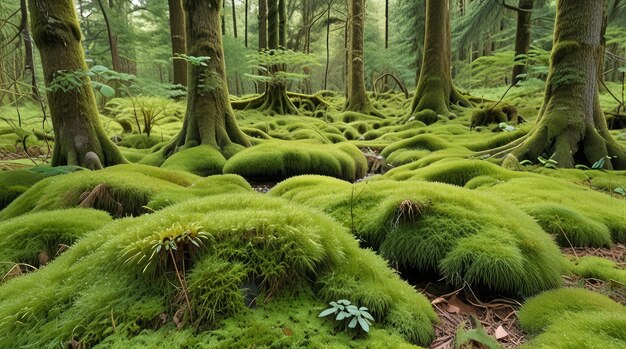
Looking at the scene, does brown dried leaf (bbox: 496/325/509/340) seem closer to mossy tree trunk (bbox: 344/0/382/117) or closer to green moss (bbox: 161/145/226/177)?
green moss (bbox: 161/145/226/177)

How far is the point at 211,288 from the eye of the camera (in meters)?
1.48

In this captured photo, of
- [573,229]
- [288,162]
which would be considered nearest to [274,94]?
[288,162]

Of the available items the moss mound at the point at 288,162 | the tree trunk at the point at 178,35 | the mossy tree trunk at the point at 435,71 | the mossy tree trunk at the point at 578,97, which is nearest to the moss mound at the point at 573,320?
the mossy tree trunk at the point at 578,97

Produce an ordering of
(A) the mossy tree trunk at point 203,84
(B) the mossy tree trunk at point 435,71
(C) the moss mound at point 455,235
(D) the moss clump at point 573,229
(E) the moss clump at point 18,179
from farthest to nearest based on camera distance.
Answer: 1. (B) the mossy tree trunk at point 435,71
2. (A) the mossy tree trunk at point 203,84
3. (E) the moss clump at point 18,179
4. (D) the moss clump at point 573,229
5. (C) the moss mound at point 455,235

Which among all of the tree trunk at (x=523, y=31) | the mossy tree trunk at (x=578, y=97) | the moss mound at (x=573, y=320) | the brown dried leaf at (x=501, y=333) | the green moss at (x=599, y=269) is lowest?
the brown dried leaf at (x=501, y=333)

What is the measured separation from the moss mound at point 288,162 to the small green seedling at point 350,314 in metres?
4.91

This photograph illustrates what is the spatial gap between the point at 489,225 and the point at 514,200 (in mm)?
1596

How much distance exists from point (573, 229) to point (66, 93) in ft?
22.2

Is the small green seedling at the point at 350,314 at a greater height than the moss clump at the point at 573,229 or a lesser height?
greater

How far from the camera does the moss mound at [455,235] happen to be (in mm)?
2209

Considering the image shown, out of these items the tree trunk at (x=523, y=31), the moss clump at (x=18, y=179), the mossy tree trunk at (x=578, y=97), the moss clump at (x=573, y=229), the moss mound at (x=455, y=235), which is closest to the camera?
the moss mound at (x=455, y=235)

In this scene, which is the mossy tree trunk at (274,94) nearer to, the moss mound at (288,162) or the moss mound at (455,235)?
the moss mound at (288,162)

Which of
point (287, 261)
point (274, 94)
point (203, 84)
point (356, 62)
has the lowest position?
point (287, 261)

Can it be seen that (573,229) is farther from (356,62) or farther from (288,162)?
(356,62)
